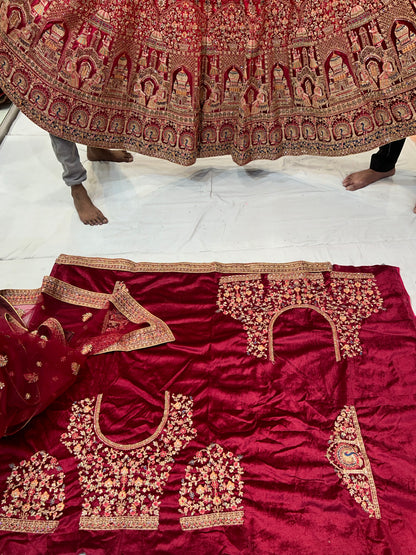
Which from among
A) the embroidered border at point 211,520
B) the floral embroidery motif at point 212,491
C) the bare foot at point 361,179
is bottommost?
the embroidered border at point 211,520

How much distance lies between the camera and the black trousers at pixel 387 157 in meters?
2.37

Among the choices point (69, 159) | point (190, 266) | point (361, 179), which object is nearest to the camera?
point (190, 266)

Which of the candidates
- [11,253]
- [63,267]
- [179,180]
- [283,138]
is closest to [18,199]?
[11,253]

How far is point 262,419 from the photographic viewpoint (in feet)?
4.99

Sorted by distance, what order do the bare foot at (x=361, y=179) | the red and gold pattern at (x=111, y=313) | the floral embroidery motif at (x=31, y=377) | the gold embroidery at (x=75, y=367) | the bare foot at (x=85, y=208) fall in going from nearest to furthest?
the floral embroidery motif at (x=31, y=377) → the gold embroidery at (x=75, y=367) → the red and gold pattern at (x=111, y=313) → the bare foot at (x=85, y=208) → the bare foot at (x=361, y=179)

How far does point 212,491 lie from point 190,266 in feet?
3.23

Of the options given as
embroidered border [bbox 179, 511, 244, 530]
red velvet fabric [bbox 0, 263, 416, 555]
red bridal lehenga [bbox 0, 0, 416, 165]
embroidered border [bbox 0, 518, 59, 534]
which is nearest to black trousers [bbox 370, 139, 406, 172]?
red bridal lehenga [bbox 0, 0, 416, 165]

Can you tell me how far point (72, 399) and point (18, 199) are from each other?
1.36m

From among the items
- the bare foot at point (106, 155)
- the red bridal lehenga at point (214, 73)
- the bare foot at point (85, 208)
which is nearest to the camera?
the red bridal lehenga at point (214, 73)

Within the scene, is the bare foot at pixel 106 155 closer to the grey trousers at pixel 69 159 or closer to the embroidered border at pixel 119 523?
the grey trousers at pixel 69 159

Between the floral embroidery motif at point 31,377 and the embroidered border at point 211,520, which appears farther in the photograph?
the floral embroidery motif at point 31,377

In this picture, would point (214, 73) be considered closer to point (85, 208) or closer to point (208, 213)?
point (208, 213)

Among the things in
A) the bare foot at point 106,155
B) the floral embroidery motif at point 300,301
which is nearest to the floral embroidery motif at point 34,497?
the floral embroidery motif at point 300,301

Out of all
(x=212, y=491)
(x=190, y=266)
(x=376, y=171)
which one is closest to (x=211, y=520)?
(x=212, y=491)
